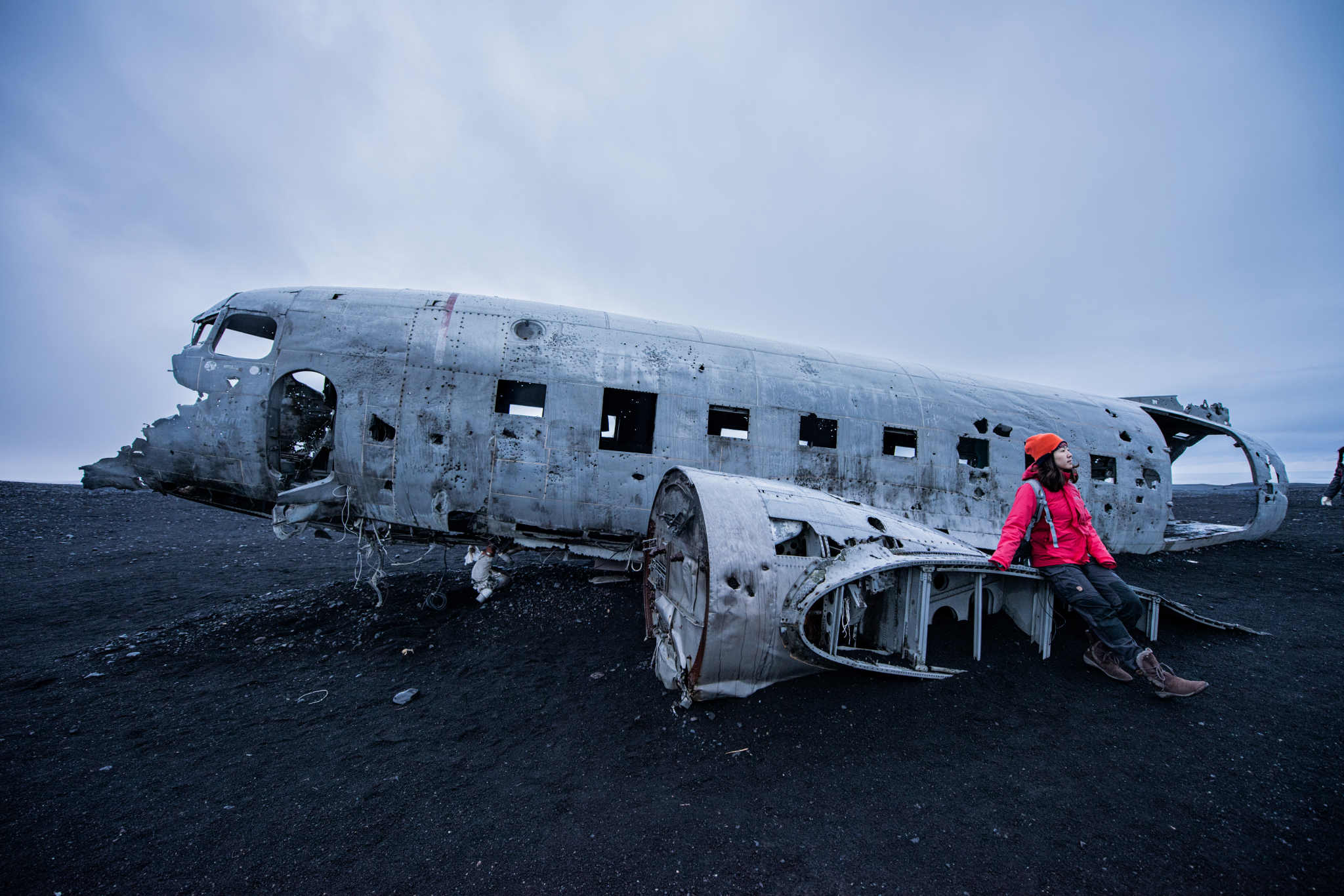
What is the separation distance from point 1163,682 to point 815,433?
13.7ft

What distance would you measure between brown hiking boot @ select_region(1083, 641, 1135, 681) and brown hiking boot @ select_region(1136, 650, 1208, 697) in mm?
231

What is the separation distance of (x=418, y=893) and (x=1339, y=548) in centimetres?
1621

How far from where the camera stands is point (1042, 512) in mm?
4422

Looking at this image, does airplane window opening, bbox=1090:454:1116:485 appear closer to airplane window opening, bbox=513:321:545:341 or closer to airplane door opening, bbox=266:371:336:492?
airplane window opening, bbox=513:321:545:341

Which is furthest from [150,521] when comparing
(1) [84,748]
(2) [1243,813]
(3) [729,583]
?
(2) [1243,813]

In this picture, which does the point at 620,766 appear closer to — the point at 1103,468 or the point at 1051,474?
the point at 1051,474

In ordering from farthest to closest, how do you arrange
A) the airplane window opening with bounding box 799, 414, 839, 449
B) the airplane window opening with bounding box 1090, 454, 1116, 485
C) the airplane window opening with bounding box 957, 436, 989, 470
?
the airplane window opening with bounding box 1090, 454, 1116, 485
the airplane window opening with bounding box 957, 436, 989, 470
the airplane window opening with bounding box 799, 414, 839, 449

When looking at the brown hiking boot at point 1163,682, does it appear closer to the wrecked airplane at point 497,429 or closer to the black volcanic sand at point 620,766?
the black volcanic sand at point 620,766

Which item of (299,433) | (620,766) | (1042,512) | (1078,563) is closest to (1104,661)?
(1078,563)

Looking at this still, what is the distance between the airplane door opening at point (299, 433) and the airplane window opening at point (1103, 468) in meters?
11.6

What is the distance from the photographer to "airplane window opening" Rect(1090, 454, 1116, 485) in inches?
309

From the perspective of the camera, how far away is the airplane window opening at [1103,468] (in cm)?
785

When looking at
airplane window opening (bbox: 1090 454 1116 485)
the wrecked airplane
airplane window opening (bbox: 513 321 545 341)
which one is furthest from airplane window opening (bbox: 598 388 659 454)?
airplane window opening (bbox: 1090 454 1116 485)

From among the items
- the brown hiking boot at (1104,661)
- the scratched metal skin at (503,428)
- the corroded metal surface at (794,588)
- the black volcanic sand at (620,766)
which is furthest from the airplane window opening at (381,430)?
the brown hiking boot at (1104,661)
